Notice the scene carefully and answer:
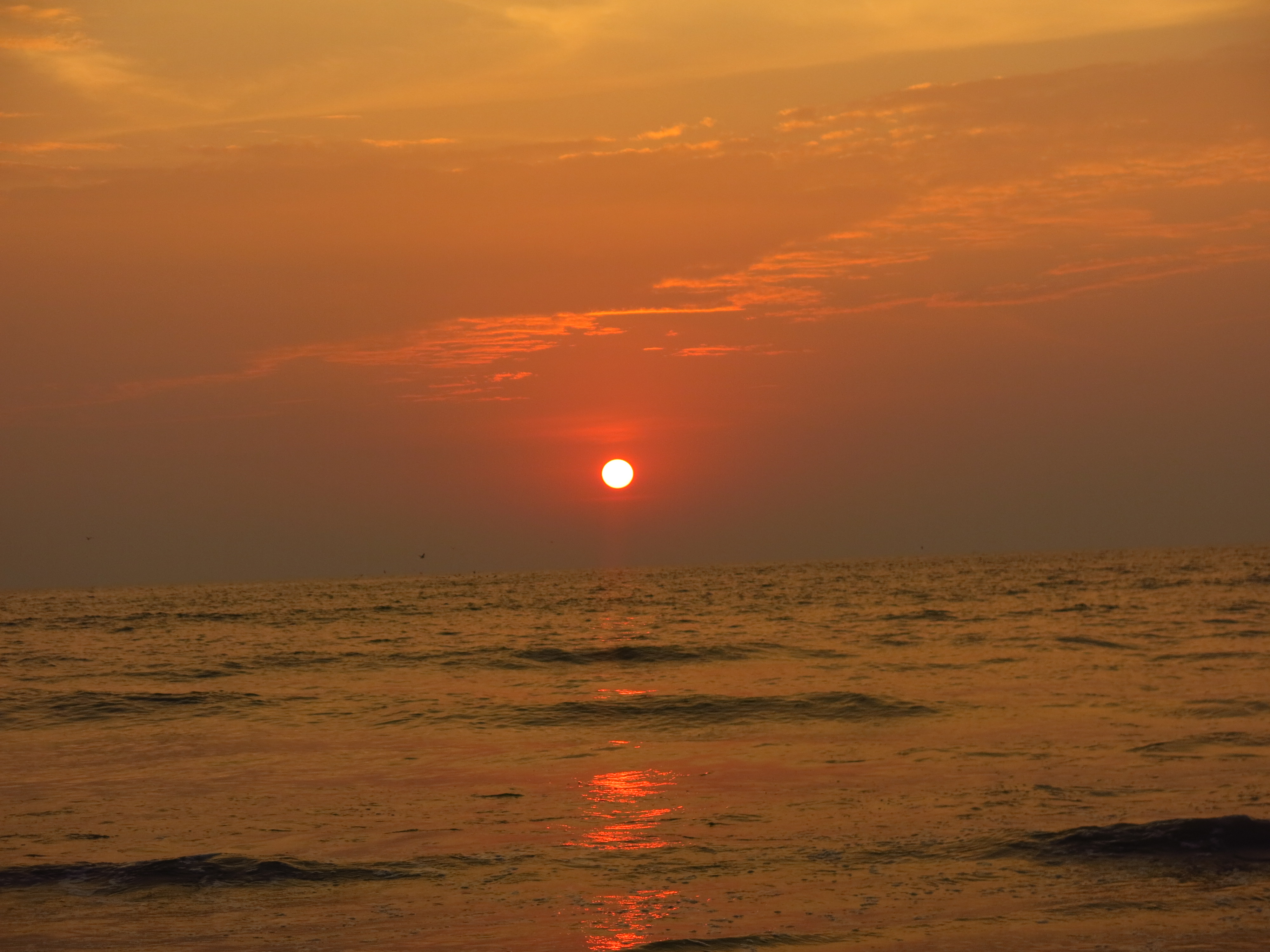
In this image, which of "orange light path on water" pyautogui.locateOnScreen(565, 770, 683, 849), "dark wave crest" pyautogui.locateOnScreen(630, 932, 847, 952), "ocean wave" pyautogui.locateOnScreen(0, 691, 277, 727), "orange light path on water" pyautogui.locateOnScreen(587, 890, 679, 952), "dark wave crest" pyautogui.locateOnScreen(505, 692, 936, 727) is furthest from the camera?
"ocean wave" pyautogui.locateOnScreen(0, 691, 277, 727)

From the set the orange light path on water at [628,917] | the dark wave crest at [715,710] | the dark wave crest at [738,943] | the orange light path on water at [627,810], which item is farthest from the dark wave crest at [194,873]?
the dark wave crest at [715,710]

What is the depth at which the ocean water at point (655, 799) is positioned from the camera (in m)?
10.9

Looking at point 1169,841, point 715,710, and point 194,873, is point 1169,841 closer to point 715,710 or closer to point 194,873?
point 194,873

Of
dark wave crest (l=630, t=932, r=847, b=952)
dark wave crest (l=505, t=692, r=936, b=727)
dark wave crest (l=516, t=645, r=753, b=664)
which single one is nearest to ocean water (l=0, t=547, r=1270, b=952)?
dark wave crest (l=630, t=932, r=847, b=952)

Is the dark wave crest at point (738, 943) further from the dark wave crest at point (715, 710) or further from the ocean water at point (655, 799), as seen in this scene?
the dark wave crest at point (715, 710)

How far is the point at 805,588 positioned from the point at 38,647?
189ft

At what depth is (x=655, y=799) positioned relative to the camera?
1623 centimetres

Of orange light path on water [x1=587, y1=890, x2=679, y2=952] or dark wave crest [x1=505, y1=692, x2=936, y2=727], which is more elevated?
orange light path on water [x1=587, y1=890, x2=679, y2=952]

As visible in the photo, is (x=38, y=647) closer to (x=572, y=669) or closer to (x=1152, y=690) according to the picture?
(x=572, y=669)

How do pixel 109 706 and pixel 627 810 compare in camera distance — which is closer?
pixel 627 810

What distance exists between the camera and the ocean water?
1088 cm

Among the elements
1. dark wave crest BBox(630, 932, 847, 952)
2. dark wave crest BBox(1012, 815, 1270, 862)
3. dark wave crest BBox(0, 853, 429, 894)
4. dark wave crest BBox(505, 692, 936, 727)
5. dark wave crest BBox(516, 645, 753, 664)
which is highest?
dark wave crest BBox(0, 853, 429, 894)

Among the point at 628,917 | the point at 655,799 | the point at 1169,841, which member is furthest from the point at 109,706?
the point at 1169,841

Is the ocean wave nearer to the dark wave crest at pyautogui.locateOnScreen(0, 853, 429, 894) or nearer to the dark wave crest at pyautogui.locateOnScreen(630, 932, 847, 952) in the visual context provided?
the dark wave crest at pyautogui.locateOnScreen(0, 853, 429, 894)
